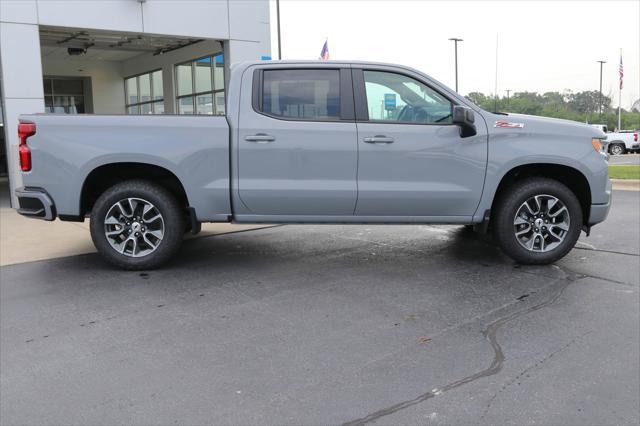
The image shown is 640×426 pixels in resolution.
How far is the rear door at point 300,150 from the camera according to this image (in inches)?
228

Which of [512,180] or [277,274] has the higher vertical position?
[512,180]

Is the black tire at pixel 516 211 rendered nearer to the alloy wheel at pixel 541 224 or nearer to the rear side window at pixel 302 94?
the alloy wheel at pixel 541 224

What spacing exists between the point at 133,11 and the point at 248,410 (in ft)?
36.2

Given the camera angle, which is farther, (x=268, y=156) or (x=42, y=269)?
(x=42, y=269)

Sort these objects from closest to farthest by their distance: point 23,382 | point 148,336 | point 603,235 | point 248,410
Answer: point 248,410 < point 23,382 < point 148,336 < point 603,235

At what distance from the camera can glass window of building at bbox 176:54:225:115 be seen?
17.9 m

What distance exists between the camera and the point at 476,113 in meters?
5.93

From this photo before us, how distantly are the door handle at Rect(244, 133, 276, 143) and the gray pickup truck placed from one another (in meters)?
0.01

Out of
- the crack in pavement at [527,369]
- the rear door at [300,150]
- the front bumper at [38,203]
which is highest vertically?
the rear door at [300,150]

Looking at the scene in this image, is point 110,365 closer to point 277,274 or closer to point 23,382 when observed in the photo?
point 23,382

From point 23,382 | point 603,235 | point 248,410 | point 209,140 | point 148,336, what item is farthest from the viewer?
point 603,235

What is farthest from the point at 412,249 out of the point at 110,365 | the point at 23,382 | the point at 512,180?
the point at 23,382

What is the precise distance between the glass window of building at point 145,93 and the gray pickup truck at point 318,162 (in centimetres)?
1541

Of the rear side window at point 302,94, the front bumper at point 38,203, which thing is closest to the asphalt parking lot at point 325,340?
the front bumper at point 38,203
